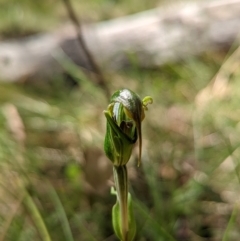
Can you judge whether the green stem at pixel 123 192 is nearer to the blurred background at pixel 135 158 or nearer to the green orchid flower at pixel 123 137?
the green orchid flower at pixel 123 137

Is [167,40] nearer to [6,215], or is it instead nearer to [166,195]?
[166,195]

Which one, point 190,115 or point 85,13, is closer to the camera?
point 190,115

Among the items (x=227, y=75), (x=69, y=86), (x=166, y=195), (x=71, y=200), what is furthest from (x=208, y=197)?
(x=69, y=86)

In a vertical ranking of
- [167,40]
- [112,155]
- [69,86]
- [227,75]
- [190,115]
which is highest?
[167,40]

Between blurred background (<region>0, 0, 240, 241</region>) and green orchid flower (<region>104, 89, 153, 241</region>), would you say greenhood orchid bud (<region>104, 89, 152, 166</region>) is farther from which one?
blurred background (<region>0, 0, 240, 241</region>)

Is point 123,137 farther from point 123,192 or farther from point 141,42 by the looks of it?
point 141,42

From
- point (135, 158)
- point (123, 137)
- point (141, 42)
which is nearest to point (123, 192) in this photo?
point (123, 137)

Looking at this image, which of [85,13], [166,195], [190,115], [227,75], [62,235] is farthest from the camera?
[85,13]
